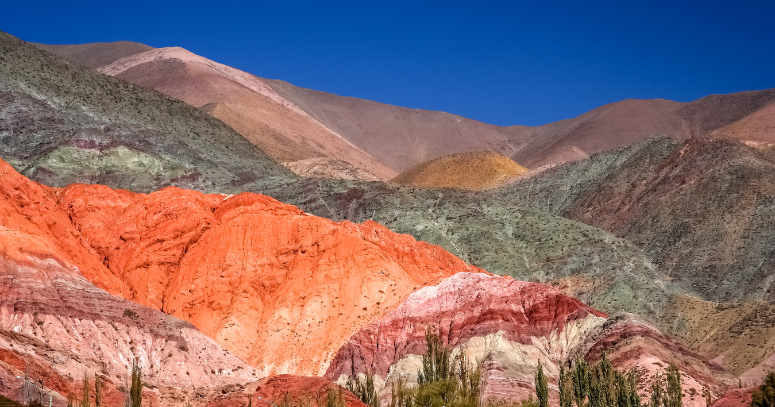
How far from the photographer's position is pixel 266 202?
88062 millimetres

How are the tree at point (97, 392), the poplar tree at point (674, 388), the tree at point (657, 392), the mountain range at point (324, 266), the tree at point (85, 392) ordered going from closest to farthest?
1. the tree at point (85, 392)
2. the tree at point (97, 392)
3. the poplar tree at point (674, 388)
4. the tree at point (657, 392)
5. the mountain range at point (324, 266)

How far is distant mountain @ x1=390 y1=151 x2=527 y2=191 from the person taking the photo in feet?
496

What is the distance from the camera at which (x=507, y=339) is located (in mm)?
66688

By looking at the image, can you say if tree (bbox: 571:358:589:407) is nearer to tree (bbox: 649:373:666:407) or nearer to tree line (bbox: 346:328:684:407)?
tree line (bbox: 346:328:684:407)

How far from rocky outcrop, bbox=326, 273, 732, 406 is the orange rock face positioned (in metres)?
2.13

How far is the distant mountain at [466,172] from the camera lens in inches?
5955

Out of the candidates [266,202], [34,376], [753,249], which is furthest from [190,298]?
[753,249]

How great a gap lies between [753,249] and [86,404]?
6426 centimetres

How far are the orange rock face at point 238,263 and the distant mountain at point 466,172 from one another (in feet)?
214

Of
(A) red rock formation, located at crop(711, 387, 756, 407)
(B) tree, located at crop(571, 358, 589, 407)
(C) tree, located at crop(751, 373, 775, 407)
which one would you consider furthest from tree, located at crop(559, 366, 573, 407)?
(C) tree, located at crop(751, 373, 775, 407)

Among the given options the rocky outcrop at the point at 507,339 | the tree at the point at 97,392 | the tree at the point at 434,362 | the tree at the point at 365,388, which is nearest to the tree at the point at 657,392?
the rocky outcrop at the point at 507,339

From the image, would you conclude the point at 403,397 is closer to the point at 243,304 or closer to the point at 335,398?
the point at 335,398

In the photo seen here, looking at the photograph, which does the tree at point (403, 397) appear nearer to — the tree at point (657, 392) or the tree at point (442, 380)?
the tree at point (442, 380)

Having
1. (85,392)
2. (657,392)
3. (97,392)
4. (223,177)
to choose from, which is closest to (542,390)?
(657,392)
